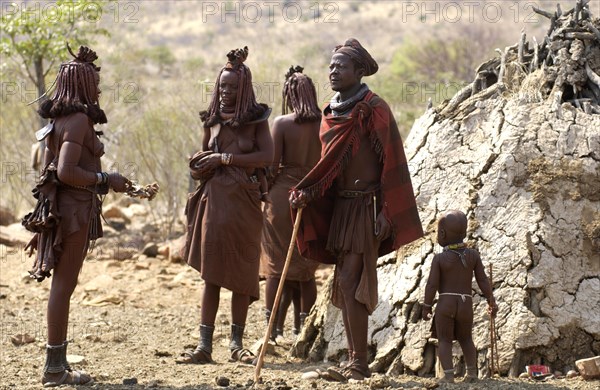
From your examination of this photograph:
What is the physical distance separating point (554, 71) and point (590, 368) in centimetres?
218

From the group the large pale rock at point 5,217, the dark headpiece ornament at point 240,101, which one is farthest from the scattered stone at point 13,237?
the dark headpiece ornament at point 240,101

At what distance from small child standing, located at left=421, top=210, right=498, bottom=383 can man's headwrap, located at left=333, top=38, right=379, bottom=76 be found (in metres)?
0.97

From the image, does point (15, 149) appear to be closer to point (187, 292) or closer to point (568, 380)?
point (187, 292)

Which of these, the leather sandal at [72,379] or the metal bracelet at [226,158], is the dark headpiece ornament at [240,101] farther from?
the leather sandal at [72,379]

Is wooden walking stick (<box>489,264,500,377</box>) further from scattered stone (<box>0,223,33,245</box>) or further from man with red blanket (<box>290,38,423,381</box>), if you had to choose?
scattered stone (<box>0,223,33,245</box>)

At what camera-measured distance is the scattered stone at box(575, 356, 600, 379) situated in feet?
18.8

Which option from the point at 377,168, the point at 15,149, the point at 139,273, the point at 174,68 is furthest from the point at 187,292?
the point at 174,68

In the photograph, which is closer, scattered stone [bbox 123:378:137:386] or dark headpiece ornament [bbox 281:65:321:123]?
scattered stone [bbox 123:378:137:386]

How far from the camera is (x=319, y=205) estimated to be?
605 centimetres

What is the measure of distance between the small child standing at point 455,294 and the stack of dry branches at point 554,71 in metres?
1.37

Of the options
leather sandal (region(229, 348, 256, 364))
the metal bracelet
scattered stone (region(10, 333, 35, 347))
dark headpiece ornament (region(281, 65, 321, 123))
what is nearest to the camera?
the metal bracelet

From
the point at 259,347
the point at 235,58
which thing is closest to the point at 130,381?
the point at 259,347

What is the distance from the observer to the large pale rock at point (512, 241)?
6031 mm

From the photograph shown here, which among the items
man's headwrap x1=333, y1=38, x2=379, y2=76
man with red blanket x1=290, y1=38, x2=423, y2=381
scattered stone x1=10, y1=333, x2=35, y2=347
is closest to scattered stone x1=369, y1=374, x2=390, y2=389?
man with red blanket x1=290, y1=38, x2=423, y2=381
